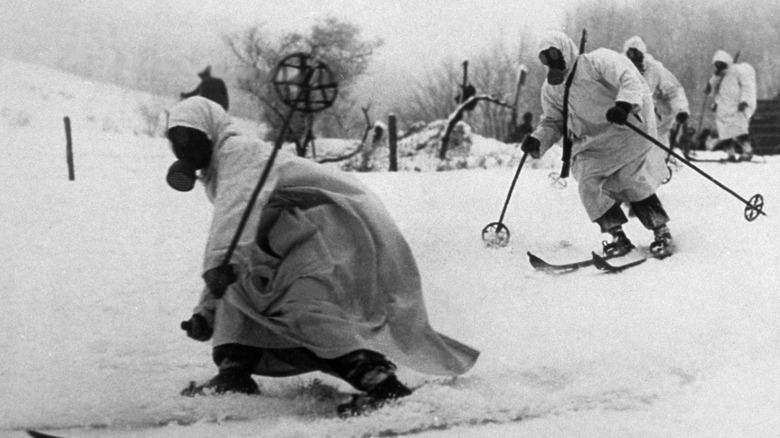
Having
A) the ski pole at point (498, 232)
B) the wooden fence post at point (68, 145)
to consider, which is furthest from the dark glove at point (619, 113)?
the wooden fence post at point (68, 145)

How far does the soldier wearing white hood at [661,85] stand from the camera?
290cm

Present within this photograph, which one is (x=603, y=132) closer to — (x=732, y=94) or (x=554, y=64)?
(x=554, y=64)

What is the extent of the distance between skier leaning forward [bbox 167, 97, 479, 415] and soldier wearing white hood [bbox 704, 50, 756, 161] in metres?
1.32

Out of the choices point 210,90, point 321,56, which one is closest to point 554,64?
point 321,56

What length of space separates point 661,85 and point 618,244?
57cm

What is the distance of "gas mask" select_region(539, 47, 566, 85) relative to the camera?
2788 mm

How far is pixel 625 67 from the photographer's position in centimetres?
307

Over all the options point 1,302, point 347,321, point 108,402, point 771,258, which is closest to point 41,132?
point 1,302

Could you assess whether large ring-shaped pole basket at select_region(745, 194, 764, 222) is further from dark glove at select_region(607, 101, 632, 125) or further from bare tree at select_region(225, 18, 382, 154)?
bare tree at select_region(225, 18, 382, 154)

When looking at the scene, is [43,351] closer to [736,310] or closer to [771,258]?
[736,310]

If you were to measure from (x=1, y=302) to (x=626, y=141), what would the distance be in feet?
6.65

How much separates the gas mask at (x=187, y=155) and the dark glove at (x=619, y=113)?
1406 millimetres

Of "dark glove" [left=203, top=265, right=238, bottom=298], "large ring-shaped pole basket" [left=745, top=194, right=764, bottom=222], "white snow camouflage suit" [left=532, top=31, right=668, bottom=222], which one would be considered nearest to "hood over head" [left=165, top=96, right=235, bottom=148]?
"dark glove" [left=203, top=265, right=238, bottom=298]

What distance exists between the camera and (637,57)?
9.65ft
